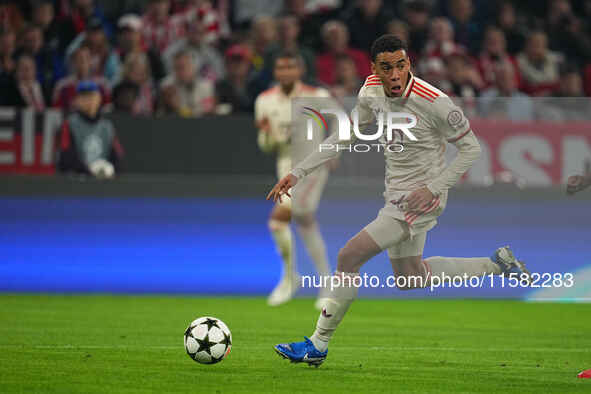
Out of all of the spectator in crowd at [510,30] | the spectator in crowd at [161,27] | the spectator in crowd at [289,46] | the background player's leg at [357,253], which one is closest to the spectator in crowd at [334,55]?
the spectator in crowd at [289,46]

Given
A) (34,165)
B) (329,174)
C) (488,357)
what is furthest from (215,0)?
(488,357)

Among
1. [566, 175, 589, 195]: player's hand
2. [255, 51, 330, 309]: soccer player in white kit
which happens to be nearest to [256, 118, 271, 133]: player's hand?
[255, 51, 330, 309]: soccer player in white kit

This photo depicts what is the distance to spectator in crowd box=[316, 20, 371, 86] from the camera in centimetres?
1359

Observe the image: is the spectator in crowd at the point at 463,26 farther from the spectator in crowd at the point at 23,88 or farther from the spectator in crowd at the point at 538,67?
the spectator in crowd at the point at 23,88

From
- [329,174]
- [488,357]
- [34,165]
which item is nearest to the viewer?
[488,357]

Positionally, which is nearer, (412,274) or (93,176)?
(412,274)

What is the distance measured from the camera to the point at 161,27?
1423 cm

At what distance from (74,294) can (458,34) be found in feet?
22.0

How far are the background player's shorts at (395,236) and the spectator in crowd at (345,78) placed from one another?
5.93m

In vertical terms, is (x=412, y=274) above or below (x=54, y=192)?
below

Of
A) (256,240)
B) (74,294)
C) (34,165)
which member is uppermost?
(34,165)

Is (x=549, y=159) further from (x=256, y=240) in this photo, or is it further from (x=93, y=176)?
(x=93, y=176)

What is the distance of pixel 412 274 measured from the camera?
6.82 m

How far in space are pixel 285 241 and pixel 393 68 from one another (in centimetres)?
437
